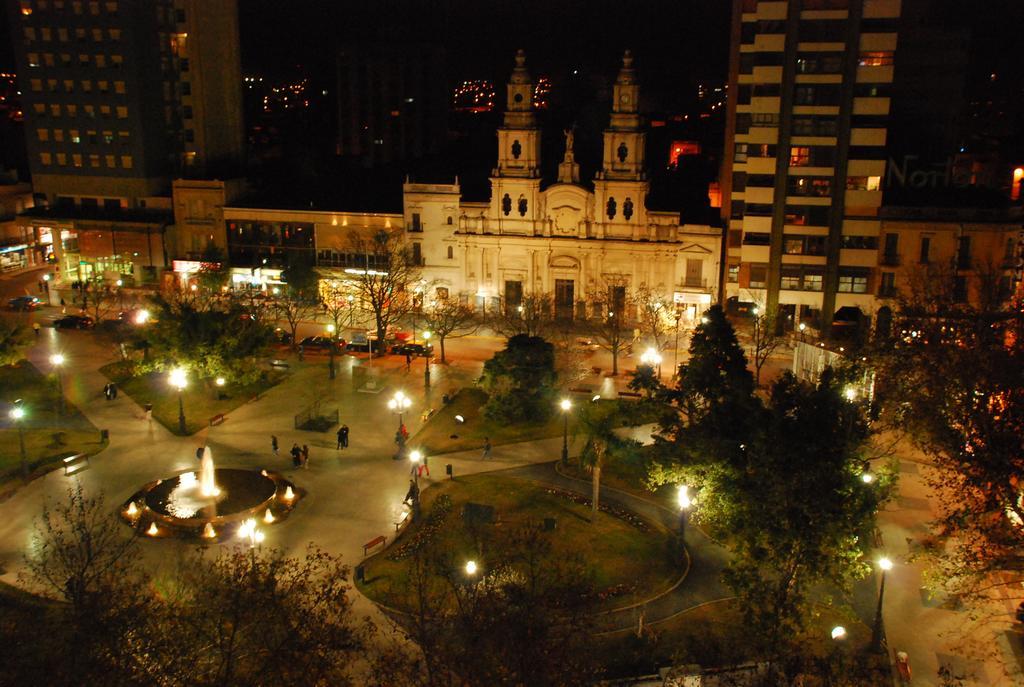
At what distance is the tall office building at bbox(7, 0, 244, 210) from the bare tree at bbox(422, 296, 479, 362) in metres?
29.2

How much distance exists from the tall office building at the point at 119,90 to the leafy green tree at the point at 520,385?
46.2 meters

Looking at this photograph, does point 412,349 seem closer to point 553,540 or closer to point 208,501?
point 208,501

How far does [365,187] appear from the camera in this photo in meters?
77.6

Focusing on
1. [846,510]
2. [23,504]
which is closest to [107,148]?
[23,504]

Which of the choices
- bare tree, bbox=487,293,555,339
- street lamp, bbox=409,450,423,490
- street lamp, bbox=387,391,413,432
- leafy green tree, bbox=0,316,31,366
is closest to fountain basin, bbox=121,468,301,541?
street lamp, bbox=409,450,423,490

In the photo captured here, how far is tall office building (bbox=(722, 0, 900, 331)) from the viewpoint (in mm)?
57750

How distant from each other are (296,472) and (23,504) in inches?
425

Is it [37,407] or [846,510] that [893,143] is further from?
[37,407]

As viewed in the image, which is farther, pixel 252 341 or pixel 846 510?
pixel 252 341

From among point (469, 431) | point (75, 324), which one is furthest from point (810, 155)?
point (75, 324)

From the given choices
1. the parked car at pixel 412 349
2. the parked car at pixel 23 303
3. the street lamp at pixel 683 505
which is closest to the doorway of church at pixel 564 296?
the parked car at pixel 412 349

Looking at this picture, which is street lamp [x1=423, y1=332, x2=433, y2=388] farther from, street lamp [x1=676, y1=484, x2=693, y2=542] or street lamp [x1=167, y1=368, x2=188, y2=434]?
street lamp [x1=676, y1=484, x2=693, y2=542]

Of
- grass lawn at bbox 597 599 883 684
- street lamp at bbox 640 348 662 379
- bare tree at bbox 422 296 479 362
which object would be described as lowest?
grass lawn at bbox 597 599 883 684

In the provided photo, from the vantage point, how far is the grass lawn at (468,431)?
4288 cm
